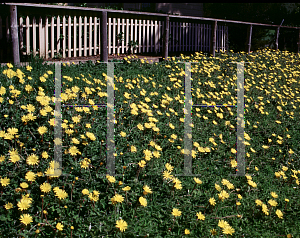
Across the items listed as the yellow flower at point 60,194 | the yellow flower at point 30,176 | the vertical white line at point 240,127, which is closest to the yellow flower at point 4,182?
the yellow flower at point 30,176

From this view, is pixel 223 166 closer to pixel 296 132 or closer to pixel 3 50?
pixel 296 132

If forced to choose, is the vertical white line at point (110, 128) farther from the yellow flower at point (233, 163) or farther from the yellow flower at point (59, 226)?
the yellow flower at point (233, 163)

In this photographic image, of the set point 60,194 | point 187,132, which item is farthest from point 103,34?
point 60,194

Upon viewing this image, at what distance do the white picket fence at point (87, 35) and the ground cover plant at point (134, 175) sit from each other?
9.14 feet

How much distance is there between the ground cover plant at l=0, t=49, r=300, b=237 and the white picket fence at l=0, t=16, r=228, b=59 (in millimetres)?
2787

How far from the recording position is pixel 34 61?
17.7 feet

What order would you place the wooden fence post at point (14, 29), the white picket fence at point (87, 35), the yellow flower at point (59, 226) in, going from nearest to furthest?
1. the yellow flower at point (59, 226)
2. the wooden fence post at point (14, 29)
3. the white picket fence at point (87, 35)

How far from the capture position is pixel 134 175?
3.01 m

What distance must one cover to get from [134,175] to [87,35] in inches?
277

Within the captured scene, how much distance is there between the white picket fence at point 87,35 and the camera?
7.41m

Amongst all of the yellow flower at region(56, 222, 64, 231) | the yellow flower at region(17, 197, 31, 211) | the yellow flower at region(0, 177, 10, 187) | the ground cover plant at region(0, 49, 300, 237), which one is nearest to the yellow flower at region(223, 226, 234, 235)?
the ground cover plant at region(0, 49, 300, 237)

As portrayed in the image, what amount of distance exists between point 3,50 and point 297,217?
7195mm

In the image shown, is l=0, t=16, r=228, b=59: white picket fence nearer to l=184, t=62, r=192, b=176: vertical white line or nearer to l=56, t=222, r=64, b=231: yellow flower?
l=184, t=62, r=192, b=176: vertical white line

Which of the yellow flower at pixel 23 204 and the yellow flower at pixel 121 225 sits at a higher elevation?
the yellow flower at pixel 23 204
